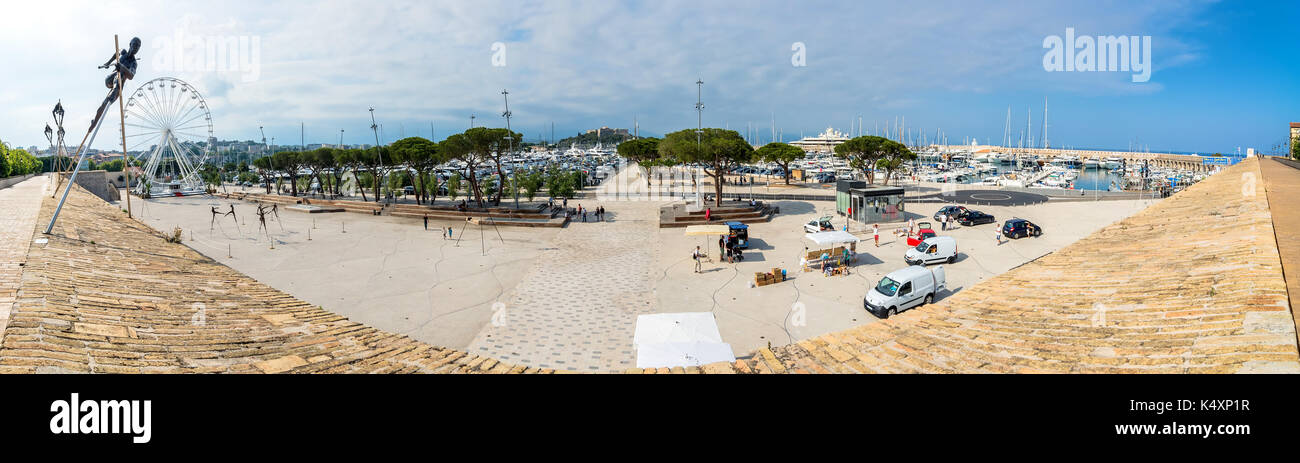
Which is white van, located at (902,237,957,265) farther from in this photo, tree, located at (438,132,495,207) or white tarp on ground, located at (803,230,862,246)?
tree, located at (438,132,495,207)

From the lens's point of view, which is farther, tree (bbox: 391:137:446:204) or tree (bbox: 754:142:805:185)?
tree (bbox: 754:142:805:185)

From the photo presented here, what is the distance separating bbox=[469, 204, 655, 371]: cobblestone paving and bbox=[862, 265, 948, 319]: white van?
6.77m

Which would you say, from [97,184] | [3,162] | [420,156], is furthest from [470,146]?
[3,162]

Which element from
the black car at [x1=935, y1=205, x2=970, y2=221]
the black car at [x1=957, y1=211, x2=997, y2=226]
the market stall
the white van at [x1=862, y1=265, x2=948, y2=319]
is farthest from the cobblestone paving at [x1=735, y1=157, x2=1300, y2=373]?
the black car at [x1=935, y1=205, x2=970, y2=221]

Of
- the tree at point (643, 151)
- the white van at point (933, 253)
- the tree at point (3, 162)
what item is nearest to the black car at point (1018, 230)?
the white van at point (933, 253)

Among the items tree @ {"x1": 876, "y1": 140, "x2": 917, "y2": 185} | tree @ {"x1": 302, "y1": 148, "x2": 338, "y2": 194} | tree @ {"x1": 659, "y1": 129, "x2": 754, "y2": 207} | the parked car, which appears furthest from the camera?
tree @ {"x1": 302, "y1": 148, "x2": 338, "y2": 194}

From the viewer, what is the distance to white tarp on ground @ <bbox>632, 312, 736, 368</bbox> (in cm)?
932

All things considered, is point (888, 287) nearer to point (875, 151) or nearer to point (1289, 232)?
point (1289, 232)

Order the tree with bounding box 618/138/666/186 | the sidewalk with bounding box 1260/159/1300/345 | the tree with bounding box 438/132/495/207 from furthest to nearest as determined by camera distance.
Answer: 1. the tree with bounding box 618/138/666/186
2. the tree with bounding box 438/132/495/207
3. the sidewalk with bounding box 1260/159/1300/345

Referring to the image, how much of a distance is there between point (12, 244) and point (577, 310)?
1237cm

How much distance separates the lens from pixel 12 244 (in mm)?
10266
